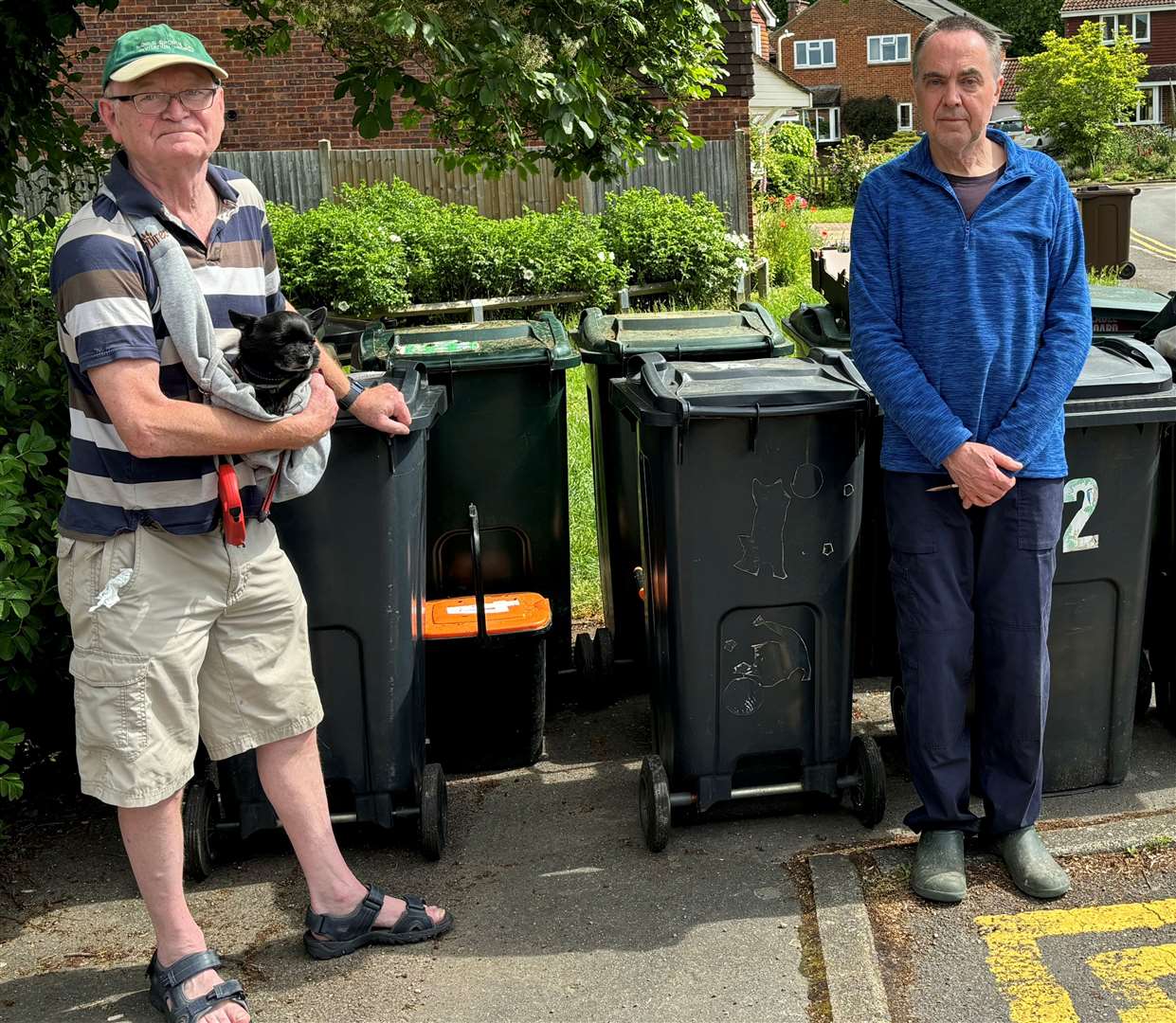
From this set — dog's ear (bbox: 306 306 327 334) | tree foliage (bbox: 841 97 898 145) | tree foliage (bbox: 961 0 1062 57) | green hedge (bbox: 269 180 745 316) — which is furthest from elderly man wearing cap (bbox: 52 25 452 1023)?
tree foliage (bbox: 961 0 1062 57)

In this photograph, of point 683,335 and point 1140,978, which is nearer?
point 1140,978

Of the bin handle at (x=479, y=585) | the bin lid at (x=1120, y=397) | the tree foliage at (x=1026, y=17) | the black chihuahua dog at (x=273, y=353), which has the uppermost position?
the tree foliage at (x=1026, y=17)

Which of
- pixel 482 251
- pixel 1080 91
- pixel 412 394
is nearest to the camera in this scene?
pixel 412 394

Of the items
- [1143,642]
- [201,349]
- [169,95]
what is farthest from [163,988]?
[1143,642]

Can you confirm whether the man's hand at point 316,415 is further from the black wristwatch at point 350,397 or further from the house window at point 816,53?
the house window at point 816,53

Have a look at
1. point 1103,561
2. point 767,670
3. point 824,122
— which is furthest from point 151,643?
point 824,122

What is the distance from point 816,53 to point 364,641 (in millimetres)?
59851

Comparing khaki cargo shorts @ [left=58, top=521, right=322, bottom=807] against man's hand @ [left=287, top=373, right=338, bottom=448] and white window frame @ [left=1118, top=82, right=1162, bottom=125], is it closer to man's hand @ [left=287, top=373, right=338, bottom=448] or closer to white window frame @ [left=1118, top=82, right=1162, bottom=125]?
man's hand @ [left=287, top=373, right=338, bottom=448]

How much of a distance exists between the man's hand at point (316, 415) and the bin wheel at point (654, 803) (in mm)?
1440

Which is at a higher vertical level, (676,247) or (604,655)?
(676,247)

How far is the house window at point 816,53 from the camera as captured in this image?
57.7 metres

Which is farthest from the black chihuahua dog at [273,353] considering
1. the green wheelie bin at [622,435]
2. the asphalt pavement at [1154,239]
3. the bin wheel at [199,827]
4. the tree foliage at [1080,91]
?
the tree foliage at [1080,91]

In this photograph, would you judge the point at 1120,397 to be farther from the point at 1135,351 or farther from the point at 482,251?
the point at 482,251

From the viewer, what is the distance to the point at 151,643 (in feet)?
9.38
